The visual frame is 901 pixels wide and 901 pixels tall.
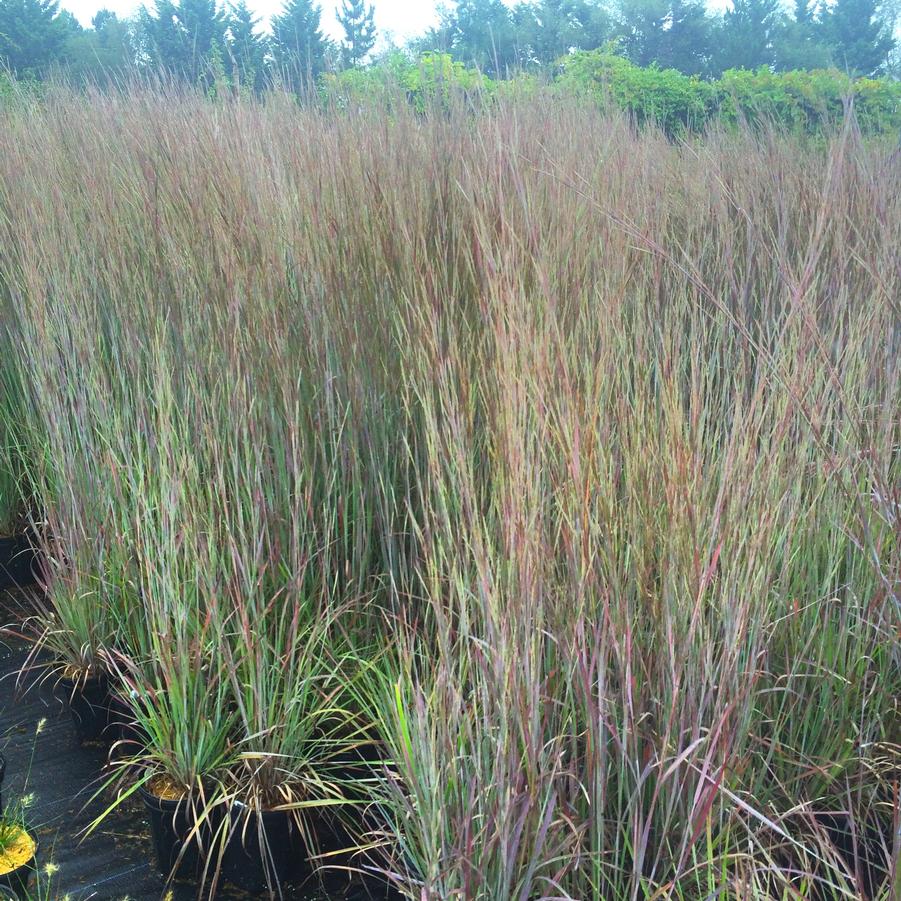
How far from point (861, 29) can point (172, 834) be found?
919 centimetres

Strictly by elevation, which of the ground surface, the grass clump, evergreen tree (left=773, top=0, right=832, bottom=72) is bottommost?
the ground surface

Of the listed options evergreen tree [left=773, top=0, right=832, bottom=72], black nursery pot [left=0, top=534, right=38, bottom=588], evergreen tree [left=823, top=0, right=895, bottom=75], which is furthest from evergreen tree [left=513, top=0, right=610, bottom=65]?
black nursery pot [left=0, top=534, right=38, bottom=588]

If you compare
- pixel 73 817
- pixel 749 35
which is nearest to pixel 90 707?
pixel 73 817

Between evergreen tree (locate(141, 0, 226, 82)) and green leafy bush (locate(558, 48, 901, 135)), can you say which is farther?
evergreen tree (locate(141, 0, 226, 82))

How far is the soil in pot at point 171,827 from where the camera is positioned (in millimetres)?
1808

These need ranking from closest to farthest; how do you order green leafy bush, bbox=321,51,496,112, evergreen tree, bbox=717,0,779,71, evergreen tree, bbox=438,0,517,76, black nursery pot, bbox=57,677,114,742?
black nursery pot, bbox=57,677,114,742 → evergreen tree, bbox=438,0,517,76 → green leafy bush, bbox=321,51,496,112 → evergreen tree, bbox=717,0,779,71

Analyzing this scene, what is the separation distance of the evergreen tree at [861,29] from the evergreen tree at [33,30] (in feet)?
41.8

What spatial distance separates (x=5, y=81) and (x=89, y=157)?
13.8 ft

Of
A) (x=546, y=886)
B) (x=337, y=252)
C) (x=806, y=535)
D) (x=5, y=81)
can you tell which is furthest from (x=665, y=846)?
(x=5, y=81)

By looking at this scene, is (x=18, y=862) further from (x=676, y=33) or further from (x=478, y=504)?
(x=676, y=33)

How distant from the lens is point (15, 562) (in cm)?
318

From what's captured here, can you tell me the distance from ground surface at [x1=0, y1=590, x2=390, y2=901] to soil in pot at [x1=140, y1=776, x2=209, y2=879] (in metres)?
0.04

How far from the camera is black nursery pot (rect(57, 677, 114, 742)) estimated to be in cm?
230

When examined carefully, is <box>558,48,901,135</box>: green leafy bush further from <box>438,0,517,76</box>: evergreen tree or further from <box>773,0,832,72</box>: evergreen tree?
<box>438,0,517,76</box>: evergreen tree
